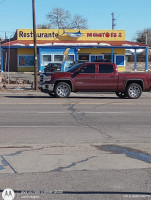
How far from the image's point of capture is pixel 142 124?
1169 cm

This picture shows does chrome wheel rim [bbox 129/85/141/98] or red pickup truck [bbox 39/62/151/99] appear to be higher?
red pickup truck [bbox 39/62/151/99]

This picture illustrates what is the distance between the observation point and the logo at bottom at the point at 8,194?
5.11 metres

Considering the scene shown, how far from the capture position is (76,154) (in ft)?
25.2

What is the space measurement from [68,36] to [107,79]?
28.5m

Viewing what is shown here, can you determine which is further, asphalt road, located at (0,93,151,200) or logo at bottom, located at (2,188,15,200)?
asphalt road, located at (0,93,151,200)

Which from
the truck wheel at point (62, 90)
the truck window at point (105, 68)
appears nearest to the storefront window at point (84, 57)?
the truck window at point (105, 68)

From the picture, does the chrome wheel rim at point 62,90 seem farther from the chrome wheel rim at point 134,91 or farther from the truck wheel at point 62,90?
the chrome wheel rim at point 134,91

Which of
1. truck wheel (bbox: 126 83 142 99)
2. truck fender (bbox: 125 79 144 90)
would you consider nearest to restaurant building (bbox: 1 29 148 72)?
truck fender (bbox: 125 79 144 90)

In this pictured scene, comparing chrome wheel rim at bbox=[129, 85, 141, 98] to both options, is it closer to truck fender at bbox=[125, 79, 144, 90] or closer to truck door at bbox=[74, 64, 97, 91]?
truck fender at bbox=[125, 79, 144, 90]

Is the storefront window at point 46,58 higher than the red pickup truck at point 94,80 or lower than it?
higher

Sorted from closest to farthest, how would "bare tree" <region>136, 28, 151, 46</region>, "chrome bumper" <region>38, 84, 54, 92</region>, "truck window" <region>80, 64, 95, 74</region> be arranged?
1. "chrome bumper" <region>38, 84, 54, 92</region>
2. "truck window" <region>80, 64, 95, 74</region>
3. "bare tree" <region>136, 28, 151, 46</region>

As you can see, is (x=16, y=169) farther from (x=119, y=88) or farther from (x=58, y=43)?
(x=58, y=43)

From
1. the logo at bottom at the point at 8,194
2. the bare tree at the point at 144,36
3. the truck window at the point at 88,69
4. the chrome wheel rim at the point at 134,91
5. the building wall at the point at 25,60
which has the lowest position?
the logo at bottom at the point at 8,194

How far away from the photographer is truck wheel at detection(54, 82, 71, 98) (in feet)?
64.4
